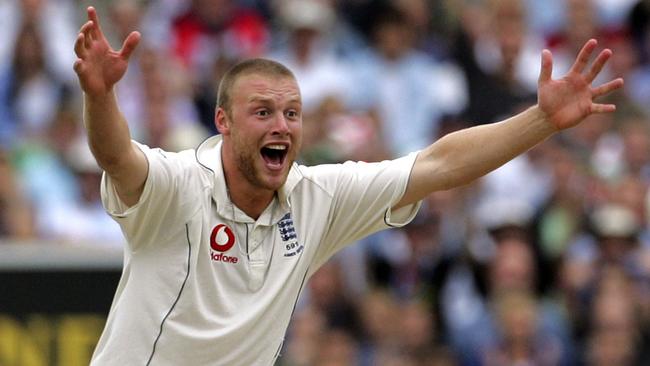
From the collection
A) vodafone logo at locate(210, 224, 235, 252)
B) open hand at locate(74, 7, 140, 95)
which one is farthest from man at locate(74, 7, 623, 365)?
open hand at locate(74, 7, 140, 95)

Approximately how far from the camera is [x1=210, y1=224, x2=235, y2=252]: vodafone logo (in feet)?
20.7

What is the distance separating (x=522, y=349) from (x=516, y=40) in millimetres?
3410

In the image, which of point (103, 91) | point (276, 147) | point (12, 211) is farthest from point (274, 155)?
point (12, 211)

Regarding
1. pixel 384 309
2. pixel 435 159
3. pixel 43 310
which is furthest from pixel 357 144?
pixel 435 159

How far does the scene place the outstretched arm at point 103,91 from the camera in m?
5.74

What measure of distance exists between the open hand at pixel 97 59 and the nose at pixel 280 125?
788 mm

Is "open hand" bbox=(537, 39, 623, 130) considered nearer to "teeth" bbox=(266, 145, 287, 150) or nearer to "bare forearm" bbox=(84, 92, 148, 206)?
"teeth" bbox=(266, 145, 287, 150)

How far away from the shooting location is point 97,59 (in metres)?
5.79

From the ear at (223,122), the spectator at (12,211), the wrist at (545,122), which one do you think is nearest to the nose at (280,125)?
the ear at (223,122)

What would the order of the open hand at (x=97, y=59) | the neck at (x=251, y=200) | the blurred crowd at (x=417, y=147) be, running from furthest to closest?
1. the blurred crowd at (x=417, y=147)
2. the neck at (x=251, y=200)
3. the open hand at (x=97, y=59)

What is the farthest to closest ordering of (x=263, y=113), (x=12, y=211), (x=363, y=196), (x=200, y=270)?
(x=12, y=211), (x=363, y=196), (x=263, y=113), (x=200, y=270)

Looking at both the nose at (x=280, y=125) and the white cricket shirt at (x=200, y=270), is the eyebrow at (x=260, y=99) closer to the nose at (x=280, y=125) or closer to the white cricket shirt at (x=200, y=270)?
the nose at (x=280, y=125)

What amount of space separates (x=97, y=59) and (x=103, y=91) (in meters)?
0.13

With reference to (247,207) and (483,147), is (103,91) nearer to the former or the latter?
(247,207)
